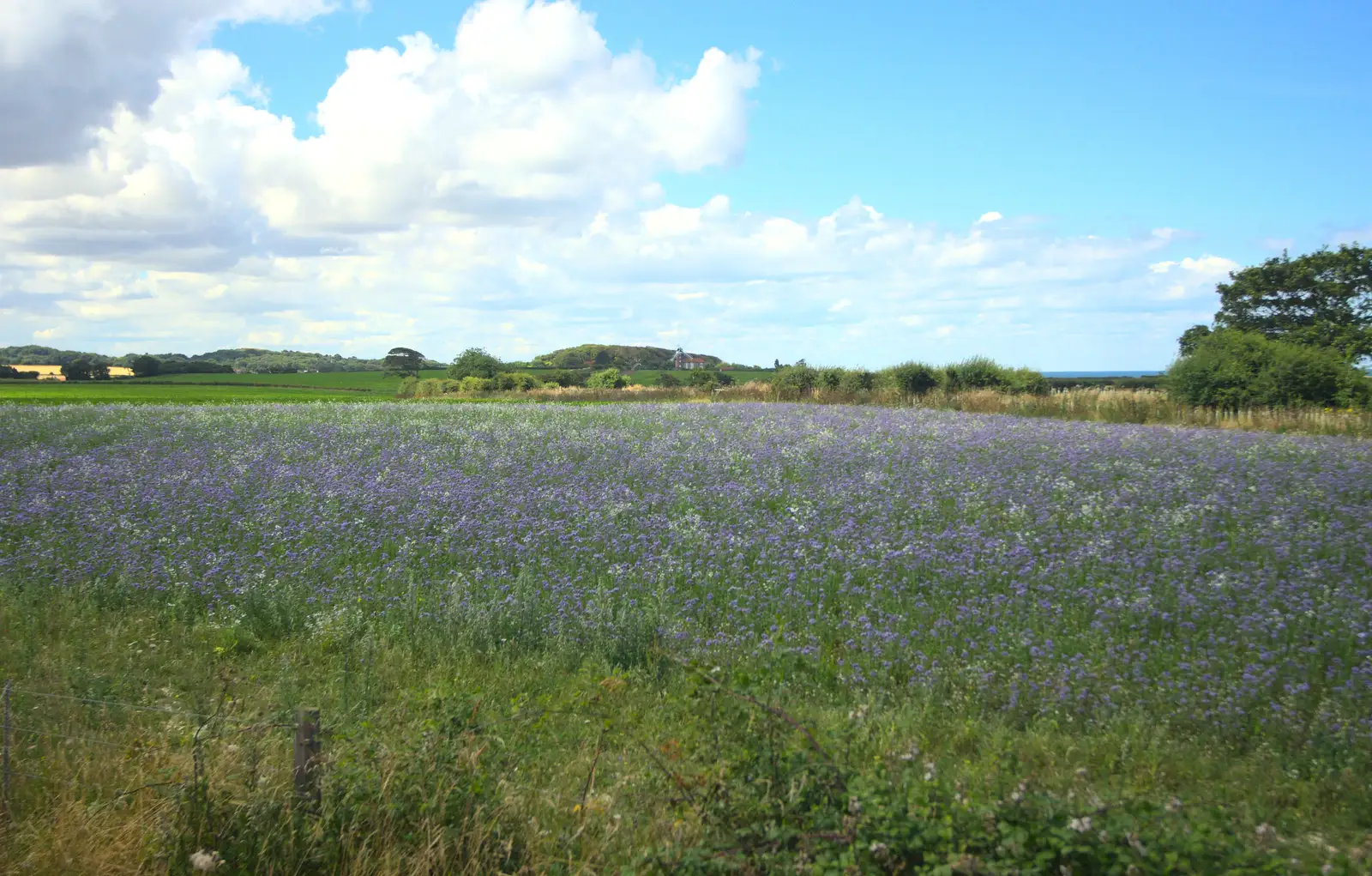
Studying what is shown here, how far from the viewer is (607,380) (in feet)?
145

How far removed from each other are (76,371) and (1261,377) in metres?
62.8

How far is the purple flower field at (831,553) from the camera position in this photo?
5812 mm

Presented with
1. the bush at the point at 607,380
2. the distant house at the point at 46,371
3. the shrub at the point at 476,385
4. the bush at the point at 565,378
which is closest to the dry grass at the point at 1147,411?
the bush at the point at 607,380

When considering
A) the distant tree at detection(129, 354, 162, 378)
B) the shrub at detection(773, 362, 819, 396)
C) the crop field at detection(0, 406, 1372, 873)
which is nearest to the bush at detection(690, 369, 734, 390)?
the shrub at detection(773, 362, 819, 396)

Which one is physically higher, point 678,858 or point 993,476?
point 993,476

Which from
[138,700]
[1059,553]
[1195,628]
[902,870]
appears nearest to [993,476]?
[1059,553]

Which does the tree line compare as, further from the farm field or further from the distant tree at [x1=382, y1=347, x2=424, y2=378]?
the distant tree at [x1=382, y1=347, x2=424, y2=378]

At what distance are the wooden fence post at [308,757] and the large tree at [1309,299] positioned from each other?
4580cm

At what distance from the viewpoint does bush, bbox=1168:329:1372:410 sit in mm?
22547

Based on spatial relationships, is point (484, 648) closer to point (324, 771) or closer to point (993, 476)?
point (324, 771)

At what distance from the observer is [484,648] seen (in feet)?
22.1

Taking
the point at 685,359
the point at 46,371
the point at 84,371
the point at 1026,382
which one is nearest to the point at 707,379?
the point at 1026,382

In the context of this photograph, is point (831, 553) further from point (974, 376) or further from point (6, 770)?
point (974, 376)

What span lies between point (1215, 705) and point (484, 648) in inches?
225
